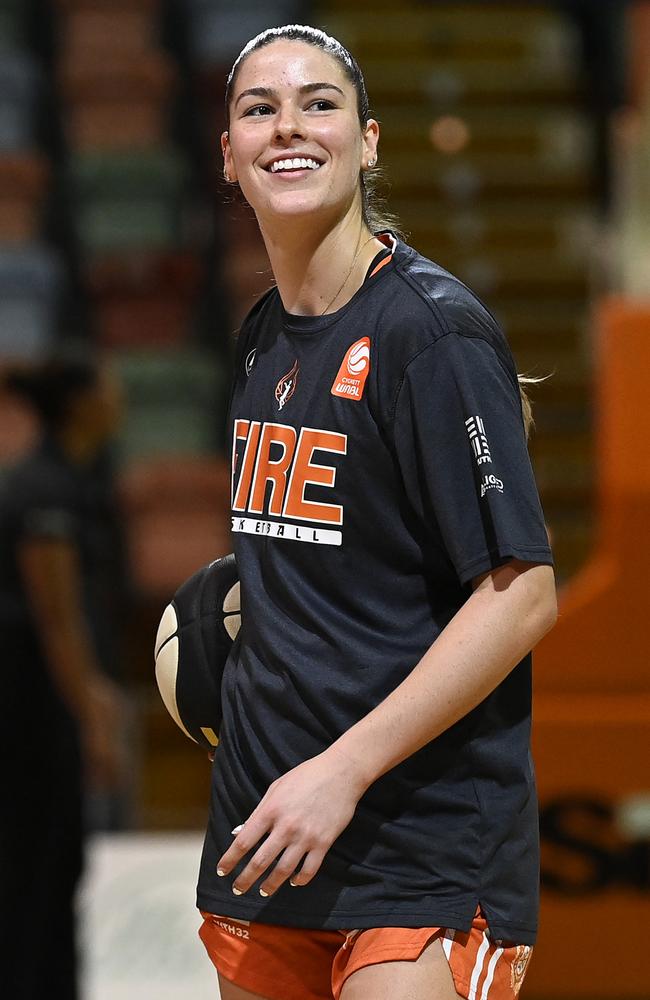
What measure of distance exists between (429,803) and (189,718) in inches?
15.7

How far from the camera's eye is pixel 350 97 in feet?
6.34

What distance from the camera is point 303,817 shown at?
1.68 meters

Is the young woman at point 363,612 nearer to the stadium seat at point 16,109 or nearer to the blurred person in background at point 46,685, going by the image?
the blurred person in background at point 46,685

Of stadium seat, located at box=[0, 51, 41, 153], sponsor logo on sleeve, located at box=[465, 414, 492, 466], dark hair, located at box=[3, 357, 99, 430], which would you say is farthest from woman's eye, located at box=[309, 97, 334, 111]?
stadium seat, located at box=[0, 51, 41, 153]

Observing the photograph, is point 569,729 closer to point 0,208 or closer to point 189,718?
point 189,718

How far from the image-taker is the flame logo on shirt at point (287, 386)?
192cm

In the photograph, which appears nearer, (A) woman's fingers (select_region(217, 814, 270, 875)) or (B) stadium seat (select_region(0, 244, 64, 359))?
(A) woman's fingers (select_region(217, 814, 270, 875))

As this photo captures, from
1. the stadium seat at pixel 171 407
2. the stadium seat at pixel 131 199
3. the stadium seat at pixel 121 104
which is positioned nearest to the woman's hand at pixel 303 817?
the stadium seat at pixel 171 407

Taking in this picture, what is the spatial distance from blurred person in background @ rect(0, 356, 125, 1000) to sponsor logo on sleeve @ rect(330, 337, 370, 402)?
2.19m

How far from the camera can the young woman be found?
1.74m

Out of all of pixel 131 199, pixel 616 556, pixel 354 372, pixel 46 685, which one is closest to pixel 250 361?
pixel 354 372

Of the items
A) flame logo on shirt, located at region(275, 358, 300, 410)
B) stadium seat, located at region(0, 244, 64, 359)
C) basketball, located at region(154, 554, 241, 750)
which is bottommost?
basketball, located at region(154, 554, 241, 750)

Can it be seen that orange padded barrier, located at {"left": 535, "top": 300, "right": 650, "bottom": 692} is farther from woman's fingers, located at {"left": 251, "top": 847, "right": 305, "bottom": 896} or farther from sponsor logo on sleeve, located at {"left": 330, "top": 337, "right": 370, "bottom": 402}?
woman's fingers, located at {"left": 251, "top": 847, "right": 305, "bottom": 896}

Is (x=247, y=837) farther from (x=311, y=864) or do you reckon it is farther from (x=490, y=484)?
(x=490, y=484)
